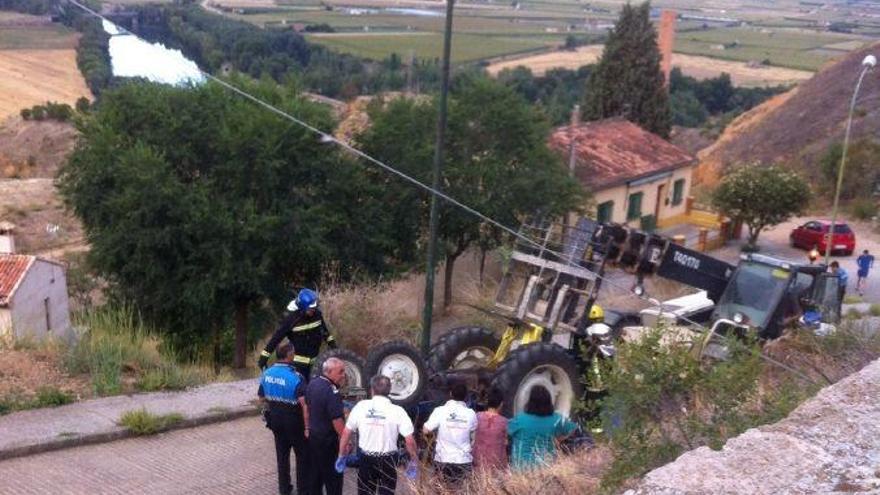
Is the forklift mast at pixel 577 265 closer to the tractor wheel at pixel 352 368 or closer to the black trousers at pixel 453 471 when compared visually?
the tractor wheel at pixel 352 368

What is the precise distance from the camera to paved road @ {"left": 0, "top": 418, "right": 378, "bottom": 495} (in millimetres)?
8594

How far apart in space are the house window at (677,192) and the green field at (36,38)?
31508 millimetres

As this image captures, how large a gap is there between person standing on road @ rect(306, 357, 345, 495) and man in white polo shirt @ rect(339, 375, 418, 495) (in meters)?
0.20

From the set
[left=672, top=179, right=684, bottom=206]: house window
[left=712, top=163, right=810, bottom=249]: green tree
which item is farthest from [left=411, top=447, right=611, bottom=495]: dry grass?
[left=672, top=179, right=684, bottom=206]: house window

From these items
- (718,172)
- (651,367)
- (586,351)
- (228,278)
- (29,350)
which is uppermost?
(651,367)

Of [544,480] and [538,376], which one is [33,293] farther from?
[544,480]

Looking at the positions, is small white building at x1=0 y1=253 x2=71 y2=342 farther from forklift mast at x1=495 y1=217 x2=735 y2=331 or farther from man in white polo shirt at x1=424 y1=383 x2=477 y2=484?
man in white polo shirt at x1=424 y1=383 x2=477 y2=484

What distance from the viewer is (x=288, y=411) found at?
7.83m

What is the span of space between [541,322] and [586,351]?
0.57 m

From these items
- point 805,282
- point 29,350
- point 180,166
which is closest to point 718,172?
point 180,166

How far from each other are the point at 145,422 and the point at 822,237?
29.4m

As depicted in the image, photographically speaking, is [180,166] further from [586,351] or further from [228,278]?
[586,351]

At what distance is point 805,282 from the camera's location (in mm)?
12414

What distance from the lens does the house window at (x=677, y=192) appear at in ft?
129
